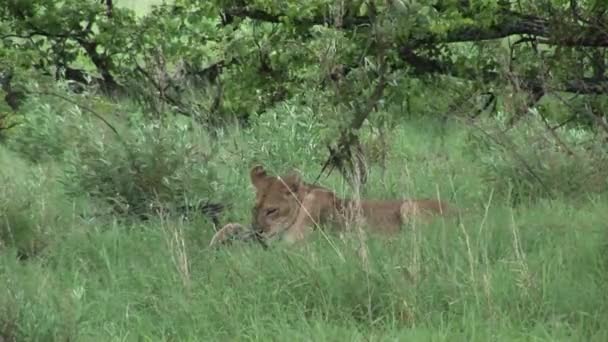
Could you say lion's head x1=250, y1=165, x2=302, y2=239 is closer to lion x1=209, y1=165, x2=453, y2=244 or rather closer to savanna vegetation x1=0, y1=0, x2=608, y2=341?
lion x1=209, y1=165, x2=453, y2=244

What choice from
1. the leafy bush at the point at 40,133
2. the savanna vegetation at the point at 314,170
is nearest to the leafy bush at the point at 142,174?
the savanna vegetation at the point at 314,170

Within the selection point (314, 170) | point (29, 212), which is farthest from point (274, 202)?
point (314, 170)

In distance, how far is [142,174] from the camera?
840 cm

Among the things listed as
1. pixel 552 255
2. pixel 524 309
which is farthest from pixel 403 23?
pixel 524 309

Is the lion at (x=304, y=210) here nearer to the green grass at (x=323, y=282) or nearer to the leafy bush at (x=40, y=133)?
the green grass at (x=323, y=282)

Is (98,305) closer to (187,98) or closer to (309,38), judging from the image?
(309,38)

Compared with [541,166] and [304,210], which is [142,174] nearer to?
[304,210]

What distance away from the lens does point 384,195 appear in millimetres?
9031

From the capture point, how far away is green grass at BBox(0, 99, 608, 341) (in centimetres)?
575

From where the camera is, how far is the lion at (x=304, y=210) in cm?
761

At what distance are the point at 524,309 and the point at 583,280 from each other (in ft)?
1.78

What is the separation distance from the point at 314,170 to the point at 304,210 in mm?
2871

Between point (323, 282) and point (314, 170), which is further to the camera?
point (314, 170)

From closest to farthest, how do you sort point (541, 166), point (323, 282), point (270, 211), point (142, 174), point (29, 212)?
1. point (323, 282)
2. point (270, 211)
3. point (29, 212)
4. point (142, 174)
5. point (541, 166)
